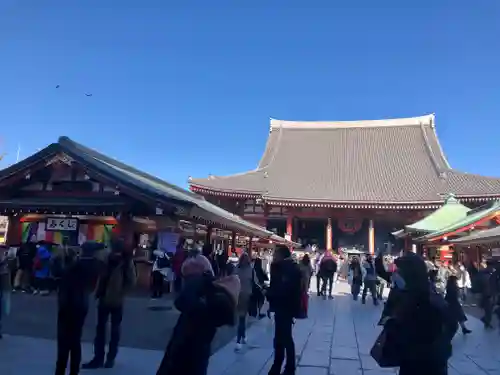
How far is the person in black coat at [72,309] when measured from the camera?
4566 mm

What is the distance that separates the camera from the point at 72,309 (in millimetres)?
4555

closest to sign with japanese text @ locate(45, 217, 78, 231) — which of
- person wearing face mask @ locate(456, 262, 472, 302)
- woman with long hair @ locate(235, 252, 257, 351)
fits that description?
woman with long hair @ locate(235, 252, 257, 351)

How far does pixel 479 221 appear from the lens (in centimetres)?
1641

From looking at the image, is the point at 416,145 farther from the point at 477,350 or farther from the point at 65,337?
the point at 65,337

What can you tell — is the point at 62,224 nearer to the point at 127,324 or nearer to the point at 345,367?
the point at 127,324

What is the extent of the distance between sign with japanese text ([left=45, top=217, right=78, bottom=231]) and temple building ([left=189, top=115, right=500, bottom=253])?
13.5 metres

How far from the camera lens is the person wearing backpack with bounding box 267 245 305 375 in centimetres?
519

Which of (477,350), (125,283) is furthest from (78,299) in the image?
(477,350)

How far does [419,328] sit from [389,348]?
11.0 inches

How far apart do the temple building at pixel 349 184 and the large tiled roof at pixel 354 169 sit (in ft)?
0.19

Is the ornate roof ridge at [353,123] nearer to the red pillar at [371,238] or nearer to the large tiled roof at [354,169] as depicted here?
the large tiled roof at [354,169]

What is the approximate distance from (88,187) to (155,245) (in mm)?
2789

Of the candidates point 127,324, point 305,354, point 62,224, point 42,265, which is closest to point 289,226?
point 62,224

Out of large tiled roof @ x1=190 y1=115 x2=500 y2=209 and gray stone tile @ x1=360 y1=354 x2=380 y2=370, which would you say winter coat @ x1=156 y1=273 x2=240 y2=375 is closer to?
gray stone tile @ x1=360 y1=354 x2=380 y2=370
